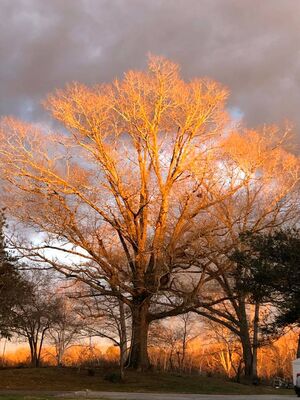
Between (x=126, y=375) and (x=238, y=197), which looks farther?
(x=238, y=197)

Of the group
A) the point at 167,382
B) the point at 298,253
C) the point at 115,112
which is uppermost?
the point at 115,112

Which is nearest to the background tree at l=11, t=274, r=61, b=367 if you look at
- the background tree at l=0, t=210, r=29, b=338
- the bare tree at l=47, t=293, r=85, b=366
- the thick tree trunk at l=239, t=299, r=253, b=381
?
the bare tree at l=47, t=293, r=85, b=366

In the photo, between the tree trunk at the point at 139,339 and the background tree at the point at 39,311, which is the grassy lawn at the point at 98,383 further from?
the background tree at the point at 39,311

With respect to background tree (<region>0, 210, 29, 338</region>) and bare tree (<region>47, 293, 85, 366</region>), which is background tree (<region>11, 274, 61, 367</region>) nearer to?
bare tree (<region>47, 293, 85, 366</region>)

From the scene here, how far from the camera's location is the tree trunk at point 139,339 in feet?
95.3

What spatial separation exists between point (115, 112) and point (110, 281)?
9.62 m

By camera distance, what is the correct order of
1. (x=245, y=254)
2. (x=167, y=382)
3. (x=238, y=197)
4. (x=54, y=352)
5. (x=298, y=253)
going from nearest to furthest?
(x=298, y=253), (x=245, y=254), (x=167, y=382), (x=238, y=197), (x=54, y=352)

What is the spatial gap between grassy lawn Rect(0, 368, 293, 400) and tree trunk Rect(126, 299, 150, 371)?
125 centimetres

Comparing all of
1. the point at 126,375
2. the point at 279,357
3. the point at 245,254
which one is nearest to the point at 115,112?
the point at 245,254

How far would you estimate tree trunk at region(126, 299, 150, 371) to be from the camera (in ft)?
95.3

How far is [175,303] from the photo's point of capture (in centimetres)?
3331

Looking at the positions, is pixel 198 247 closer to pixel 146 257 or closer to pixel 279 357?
pixel 146 257

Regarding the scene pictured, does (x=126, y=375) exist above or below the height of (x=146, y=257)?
below

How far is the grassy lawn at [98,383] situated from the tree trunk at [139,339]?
1254 mm
